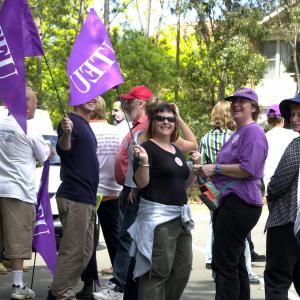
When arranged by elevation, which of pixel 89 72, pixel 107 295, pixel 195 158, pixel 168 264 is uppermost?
pixel 89 72

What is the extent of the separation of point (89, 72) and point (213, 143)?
7.78 feet

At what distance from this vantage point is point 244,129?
630cm

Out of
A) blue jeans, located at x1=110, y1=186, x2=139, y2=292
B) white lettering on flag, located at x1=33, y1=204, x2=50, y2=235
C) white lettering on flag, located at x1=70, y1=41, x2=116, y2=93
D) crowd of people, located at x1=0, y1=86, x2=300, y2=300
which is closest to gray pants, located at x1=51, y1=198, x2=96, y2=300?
crowd of people, located at x1=0, y1=86, x2=300, y2=300

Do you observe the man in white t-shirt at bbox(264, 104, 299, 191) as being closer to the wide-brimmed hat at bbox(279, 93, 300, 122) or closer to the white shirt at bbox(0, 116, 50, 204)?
the white shirt at bbox(0, 116, 50, 204)

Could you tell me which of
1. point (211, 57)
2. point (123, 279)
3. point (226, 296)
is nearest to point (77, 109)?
point (123, 279)

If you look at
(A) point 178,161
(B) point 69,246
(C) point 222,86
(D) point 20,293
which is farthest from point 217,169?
(C) point 222,86

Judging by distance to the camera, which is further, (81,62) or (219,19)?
(219,19)

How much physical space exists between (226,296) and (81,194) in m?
1.56

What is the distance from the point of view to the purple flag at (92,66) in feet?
20.8

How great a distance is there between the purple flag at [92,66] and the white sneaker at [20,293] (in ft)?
6.68

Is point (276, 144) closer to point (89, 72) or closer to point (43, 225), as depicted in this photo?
point (43, 225)

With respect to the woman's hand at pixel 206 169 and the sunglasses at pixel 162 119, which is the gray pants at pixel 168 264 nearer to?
the woman's hand at pixel 206 169

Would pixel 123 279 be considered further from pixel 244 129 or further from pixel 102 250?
pixel 102 250

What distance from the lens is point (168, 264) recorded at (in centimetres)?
577
